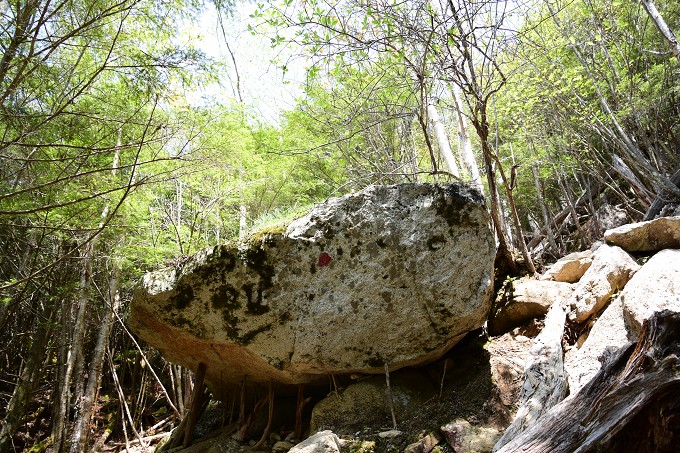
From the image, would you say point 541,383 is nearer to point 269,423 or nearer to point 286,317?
point 286,317

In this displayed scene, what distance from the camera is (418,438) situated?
125 inches

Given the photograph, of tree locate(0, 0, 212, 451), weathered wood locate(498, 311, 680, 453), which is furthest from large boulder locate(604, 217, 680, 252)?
tree locate(0, 0, 212, 451)

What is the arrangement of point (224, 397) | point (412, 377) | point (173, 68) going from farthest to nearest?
point (224, 397) < point (412, 377) < point (173, 68)

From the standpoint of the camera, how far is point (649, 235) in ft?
14.0

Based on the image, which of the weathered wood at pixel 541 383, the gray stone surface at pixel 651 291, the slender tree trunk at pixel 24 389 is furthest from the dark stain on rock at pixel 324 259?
the slender tree trunk at pixel 24 389

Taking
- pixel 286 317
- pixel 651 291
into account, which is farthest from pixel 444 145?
pixel 286 317

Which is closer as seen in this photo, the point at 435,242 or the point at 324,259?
the point at 435,242

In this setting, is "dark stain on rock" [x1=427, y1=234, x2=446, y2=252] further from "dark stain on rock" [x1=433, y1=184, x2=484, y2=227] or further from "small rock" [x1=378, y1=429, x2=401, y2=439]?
"small rock" [x1=378, y1=429, x2=401, y2=439]

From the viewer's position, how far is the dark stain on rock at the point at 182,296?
409cm

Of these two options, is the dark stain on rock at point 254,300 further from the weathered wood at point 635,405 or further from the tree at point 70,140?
the weathered wood at point 635,405

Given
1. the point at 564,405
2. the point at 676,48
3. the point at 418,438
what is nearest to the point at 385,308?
the point at 418,438

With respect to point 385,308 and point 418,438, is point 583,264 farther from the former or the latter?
point 418,438

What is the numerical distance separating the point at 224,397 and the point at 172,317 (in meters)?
1.93

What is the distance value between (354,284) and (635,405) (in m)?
2.42
